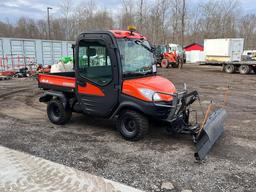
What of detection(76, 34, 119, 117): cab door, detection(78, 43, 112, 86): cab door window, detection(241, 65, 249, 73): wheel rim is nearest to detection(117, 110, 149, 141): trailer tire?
detection(76, 34, 119, 117): cab door

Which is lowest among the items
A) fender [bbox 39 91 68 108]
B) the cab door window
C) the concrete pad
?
the concrete pad

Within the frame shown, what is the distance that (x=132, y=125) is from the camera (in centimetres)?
505

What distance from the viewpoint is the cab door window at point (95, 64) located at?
16.5 feet

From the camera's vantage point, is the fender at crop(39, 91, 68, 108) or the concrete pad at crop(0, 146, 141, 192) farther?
the fender at crop(39, 91, 68, 108)

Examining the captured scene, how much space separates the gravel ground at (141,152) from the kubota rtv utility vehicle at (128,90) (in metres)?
0.32

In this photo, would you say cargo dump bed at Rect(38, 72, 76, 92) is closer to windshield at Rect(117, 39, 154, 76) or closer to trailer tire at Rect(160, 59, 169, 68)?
windshield at Rect(117, 39, 154, 76)

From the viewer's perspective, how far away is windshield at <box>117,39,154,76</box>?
195 inches

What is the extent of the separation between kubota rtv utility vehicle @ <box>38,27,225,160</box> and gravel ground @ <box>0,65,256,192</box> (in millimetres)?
321

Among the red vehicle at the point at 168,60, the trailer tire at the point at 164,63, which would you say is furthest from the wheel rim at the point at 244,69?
the trailer tire at the point at 164,63

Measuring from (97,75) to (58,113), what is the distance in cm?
167

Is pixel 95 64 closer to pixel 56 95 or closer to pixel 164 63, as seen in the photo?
pixel 56 95

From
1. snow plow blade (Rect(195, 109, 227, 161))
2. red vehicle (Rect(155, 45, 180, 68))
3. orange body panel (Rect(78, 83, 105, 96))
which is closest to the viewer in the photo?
snow plow blade (Rect(195, 109, 227, 161))

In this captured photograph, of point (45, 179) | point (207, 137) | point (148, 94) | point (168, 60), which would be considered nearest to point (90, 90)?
point (148, 94)

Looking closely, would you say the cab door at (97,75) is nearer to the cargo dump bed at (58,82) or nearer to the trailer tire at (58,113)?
the cargo dump bed at (58,82)
